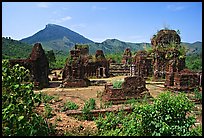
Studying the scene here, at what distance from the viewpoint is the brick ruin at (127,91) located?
43.7 ft

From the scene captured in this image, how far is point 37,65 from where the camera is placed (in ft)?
64.6

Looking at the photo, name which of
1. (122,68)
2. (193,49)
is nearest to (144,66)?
(122,68)

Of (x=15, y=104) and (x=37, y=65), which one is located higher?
(x=37, y=65)

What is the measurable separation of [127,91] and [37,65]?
851 centimetres

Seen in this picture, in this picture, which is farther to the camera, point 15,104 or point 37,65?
point 37,65

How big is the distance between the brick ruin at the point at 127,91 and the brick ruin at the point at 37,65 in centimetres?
720

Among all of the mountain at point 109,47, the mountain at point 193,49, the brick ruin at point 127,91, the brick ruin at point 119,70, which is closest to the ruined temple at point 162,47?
the mountain at point 193,49

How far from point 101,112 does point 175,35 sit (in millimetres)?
18899

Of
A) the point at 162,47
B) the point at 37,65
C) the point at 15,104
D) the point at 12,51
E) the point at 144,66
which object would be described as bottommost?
the point at 15,104

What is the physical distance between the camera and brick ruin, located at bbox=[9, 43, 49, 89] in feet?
64.0

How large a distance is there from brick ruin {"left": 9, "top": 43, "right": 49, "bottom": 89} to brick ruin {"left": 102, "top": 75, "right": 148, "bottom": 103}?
7.20 m

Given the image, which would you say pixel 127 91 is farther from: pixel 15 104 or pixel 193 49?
pixel 193 49

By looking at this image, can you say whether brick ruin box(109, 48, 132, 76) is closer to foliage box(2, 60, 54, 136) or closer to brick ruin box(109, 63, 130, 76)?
brick ruin box(109, 63, 130, 76)

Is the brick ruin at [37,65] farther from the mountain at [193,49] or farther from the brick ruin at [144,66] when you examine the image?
the mountain at [193,49]
